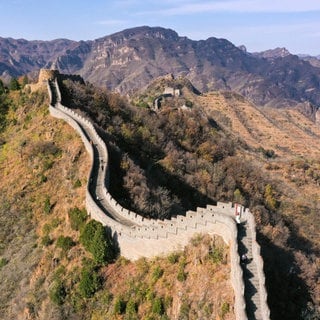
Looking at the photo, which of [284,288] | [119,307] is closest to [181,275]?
[119,307]

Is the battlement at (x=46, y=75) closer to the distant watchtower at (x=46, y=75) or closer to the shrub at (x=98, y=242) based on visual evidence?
the distant watchtower at (x=46, y=75)

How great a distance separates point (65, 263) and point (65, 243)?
1.69 metres

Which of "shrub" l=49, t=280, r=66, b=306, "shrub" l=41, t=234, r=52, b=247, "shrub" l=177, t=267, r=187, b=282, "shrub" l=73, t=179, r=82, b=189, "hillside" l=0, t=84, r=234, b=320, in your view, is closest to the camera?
"hillside" l=0, t=84, r=234, b=320

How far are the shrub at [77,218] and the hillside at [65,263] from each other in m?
0.42

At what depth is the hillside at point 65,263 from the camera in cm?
2716

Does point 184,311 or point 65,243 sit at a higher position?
point 184,311

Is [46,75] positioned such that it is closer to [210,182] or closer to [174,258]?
[210,182]

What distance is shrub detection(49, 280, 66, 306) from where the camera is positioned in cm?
3391

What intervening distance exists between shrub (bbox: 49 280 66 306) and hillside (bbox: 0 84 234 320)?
0.07 m

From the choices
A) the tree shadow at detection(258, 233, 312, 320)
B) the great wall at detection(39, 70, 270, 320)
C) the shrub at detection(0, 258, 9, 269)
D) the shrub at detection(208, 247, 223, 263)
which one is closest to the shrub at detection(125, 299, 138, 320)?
the great wall at detection(39, 70, 270, 320)

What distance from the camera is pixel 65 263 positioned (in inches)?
1443

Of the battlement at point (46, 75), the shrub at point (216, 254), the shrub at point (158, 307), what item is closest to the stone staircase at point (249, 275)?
the shrub at point (216, 254)

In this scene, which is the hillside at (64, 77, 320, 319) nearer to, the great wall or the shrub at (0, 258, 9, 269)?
the great wall

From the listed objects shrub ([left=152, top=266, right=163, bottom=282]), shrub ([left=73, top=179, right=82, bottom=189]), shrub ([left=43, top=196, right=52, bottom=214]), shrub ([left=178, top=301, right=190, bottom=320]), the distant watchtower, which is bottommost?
shrub ([left=43, top=196, right=52, bottom=214])
